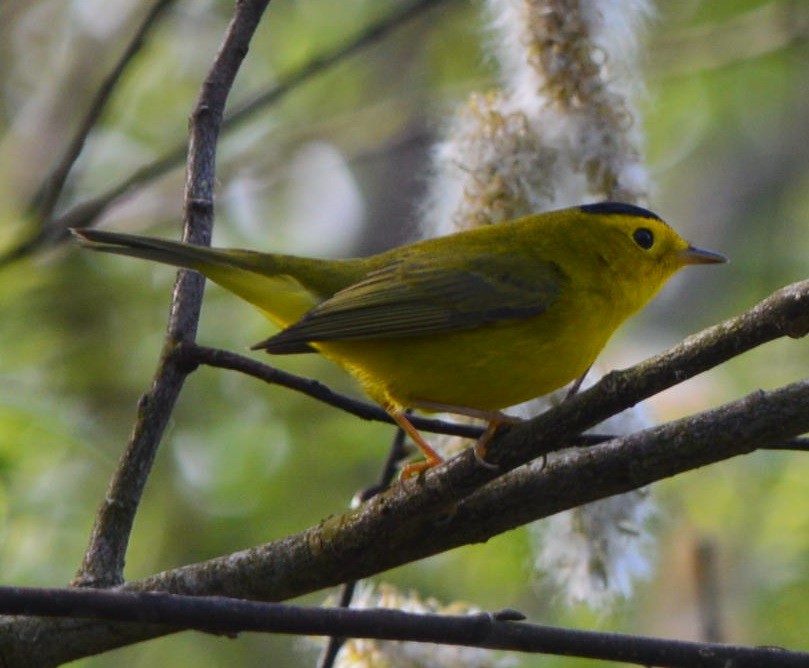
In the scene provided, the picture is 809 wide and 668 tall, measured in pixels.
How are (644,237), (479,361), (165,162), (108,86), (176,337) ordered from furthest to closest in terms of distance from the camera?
(165,162) → (644,237) → (108,86) → (479,361) → (176,337)

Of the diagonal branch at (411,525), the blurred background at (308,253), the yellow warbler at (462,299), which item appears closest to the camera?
the diagonal branch at (411,525)

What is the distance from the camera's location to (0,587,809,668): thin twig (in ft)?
6.16

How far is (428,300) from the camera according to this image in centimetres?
407

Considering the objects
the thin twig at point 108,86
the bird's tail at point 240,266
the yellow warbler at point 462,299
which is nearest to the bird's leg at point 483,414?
the yellow warbler at point 462,299

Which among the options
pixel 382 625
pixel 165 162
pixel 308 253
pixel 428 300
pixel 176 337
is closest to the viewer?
pixel 382 625

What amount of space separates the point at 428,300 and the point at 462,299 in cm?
12

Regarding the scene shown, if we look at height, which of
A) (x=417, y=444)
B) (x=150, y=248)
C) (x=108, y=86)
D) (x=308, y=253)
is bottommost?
(x=417, y=444)

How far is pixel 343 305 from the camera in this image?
12.9ft

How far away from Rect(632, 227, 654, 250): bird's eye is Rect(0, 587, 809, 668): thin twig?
2.63m

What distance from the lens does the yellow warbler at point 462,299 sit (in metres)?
3.73

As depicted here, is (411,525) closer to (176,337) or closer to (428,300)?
(176,337)

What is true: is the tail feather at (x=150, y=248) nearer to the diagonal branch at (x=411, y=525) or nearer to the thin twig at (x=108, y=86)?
the thin twig at (x=108, y=86)

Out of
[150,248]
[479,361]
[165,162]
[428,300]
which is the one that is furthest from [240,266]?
[165,162]

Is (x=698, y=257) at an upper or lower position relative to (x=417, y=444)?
upper
